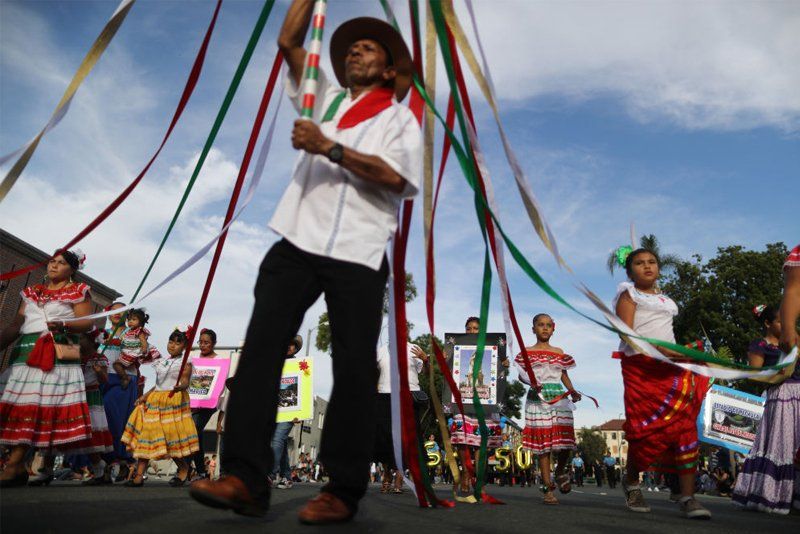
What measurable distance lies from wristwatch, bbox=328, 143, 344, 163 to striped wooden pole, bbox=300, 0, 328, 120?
10.1 inches

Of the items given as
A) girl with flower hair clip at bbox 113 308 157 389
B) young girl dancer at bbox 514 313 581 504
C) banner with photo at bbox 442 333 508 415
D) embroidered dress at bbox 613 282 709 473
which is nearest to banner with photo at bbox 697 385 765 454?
banner with photo at bbox 442 333 508 415

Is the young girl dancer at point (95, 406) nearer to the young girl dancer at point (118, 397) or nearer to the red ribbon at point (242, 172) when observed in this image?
the young girl dancer at point (118, 397)

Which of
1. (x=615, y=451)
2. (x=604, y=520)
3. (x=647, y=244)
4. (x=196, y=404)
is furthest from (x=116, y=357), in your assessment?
(x=615, y=451)

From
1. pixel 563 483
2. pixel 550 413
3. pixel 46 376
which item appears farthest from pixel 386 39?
pixel 563 483

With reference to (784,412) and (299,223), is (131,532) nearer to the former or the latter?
(299,223)

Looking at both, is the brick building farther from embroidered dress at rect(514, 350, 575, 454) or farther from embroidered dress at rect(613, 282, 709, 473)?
embroidered dress at rect(613, 282, 709, 473)

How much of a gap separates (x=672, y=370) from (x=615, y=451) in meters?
156

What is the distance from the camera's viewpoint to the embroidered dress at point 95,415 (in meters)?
5.85

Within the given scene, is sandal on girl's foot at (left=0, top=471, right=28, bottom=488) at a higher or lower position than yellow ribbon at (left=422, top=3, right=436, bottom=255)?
lower

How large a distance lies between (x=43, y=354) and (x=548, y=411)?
485cm

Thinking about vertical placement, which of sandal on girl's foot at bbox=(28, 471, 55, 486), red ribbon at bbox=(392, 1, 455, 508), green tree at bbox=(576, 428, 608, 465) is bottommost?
green tree at bbox=(576, 428, 608, 465)

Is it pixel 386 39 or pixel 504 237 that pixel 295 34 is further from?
pixel 504 237

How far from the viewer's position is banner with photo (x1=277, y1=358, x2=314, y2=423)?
870 centimetres

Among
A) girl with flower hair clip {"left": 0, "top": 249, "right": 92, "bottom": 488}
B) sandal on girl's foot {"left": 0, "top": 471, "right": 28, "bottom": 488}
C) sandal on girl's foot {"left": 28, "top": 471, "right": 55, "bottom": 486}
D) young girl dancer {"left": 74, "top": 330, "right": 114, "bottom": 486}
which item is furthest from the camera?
young girl dancer {"left": 74, "top": 330, "right": 114, "bottom": 486}
